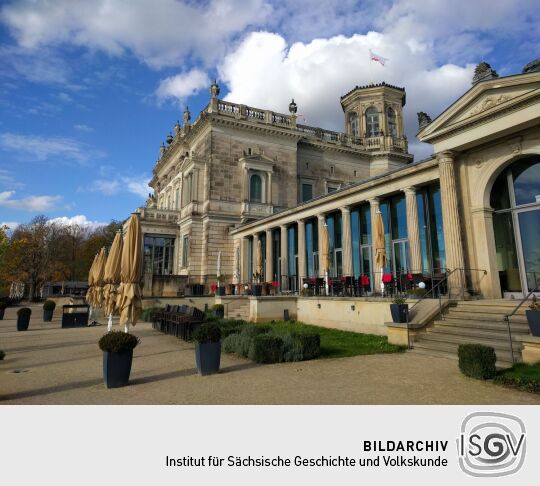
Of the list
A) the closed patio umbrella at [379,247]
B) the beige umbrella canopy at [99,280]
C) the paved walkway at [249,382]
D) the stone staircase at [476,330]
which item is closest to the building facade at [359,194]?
the closed patio umbrella at [379,247]

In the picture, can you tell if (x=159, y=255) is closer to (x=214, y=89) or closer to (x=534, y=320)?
(x=214, y=89)

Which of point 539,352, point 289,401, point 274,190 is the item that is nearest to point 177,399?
point 289,401

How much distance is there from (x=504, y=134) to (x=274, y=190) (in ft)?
71.8

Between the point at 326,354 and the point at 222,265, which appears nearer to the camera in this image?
the point at 326,354

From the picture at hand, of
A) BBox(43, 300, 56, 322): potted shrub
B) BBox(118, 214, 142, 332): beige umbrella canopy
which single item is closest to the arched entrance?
BBox(118, 214, 142, 332): beige umbrella canopy

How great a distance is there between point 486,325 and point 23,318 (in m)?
17.8

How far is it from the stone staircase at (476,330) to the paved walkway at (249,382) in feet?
2.88

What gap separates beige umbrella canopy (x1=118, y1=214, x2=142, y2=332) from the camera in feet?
29.9

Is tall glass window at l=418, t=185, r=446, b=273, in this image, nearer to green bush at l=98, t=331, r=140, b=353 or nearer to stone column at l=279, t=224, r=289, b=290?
stone column at l=279, t=224, r=289, b=290

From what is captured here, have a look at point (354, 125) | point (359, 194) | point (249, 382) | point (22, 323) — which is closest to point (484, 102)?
point (359, 194)

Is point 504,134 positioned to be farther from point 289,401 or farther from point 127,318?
point 127,318

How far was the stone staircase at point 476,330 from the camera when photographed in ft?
25.9

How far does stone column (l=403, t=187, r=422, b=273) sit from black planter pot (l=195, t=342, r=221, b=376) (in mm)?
10114

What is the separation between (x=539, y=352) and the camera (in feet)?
22.7
